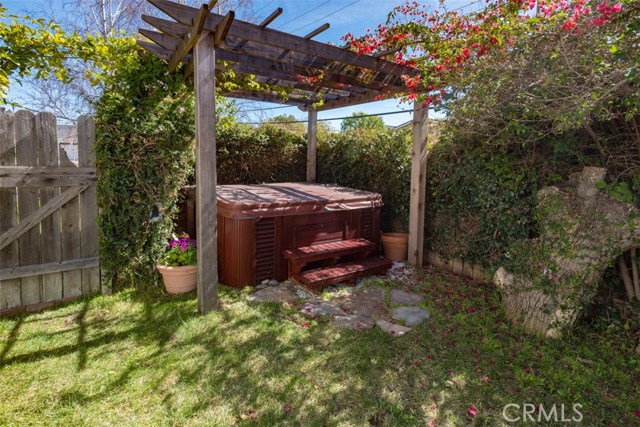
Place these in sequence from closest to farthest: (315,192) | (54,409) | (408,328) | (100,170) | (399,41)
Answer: (54,409) → (408,328) → (100,170) → (399,41) → (315,192)

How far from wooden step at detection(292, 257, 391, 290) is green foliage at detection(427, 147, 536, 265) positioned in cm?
96

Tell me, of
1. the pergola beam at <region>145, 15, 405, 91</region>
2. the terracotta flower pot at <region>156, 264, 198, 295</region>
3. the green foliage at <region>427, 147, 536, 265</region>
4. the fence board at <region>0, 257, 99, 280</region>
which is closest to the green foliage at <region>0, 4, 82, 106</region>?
the pergola beam at <region>145, 15, 405, 91</region>

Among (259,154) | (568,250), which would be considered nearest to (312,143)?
(259,154)

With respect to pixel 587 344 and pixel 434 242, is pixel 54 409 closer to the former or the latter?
pixel 587 344

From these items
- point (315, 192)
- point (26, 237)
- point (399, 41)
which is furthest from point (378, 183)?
point (26, 237)

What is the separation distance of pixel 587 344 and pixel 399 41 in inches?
129

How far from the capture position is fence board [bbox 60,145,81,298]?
336 centimetres

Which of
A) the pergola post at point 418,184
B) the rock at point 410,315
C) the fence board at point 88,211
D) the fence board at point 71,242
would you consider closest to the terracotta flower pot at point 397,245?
the pergola post at point 418,184

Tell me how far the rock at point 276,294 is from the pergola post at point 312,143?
2.86m

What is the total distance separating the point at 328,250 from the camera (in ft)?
13.8

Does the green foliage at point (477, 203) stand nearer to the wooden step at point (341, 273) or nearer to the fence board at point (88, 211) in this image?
the wooden step at point (341, 273)

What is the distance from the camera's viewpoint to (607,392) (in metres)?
2.29

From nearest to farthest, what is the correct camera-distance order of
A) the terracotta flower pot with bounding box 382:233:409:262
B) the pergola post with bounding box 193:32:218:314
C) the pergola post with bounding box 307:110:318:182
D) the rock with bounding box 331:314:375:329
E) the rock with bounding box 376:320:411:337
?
the pergola post with bounding box 193:32:218:314, the rock with bounding box 376:320:411:337, the rock with bounding box 331:314:375:329, the terracotta flower pot with bounding box 382:233:409:262, the pergola post with bounding box 307:110:318:182

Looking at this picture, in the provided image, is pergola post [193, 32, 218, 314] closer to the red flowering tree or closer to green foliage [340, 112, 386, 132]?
the red flowering tree
